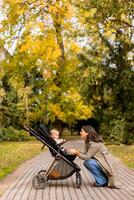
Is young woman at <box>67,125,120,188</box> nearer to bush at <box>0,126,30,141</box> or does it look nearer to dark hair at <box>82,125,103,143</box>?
dark hair at <box>82,125,103,143</box>

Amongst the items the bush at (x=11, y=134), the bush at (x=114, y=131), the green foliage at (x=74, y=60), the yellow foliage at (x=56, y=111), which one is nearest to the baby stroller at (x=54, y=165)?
the green foliage at (x=74, y=60)

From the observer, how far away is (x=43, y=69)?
133 ft

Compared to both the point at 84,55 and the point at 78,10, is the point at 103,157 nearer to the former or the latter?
the point at 78,10

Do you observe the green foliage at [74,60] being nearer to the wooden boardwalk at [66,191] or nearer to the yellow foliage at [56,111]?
the yellow foliage at [56,111]

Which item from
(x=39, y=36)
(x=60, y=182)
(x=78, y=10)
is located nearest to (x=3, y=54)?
(x=39, y=36)

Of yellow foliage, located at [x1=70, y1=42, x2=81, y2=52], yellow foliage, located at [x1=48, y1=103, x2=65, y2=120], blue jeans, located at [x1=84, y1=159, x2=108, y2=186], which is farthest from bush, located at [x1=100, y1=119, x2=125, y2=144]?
blue jeans, located at [x1=84, y1=159, x2=108, y2=186]

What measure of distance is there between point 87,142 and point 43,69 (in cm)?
2817

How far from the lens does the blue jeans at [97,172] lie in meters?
12.5

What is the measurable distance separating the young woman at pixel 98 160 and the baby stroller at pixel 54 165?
27cm

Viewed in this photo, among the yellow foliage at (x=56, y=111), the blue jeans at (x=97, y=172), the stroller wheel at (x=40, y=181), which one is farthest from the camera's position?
the yellow foliage at (x=56, y=111)

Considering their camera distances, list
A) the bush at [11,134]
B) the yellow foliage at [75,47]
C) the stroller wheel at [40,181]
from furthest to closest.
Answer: the bush at [11,134]
the yellow foliage at [75,47]
the stroller wheel at [40,181]

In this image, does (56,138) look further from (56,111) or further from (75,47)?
(56,111)

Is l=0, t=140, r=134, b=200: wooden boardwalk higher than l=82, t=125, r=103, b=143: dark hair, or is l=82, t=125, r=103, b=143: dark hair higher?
l=82, t=125, r=103, b=143: dark hair

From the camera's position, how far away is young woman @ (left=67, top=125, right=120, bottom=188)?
1240 cm
